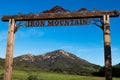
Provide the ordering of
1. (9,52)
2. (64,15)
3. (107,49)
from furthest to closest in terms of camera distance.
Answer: (9,52)
(64,15)
(107,49)

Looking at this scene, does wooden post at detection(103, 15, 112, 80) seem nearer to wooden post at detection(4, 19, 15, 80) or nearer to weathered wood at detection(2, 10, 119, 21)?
weathered wood at detection(2, 10, 119, 21)

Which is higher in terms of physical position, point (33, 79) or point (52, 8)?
point (52, 8)

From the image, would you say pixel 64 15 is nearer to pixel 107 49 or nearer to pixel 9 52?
pixel 107 49

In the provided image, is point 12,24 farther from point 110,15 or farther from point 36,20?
point 110,15

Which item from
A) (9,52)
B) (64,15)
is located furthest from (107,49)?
(9,52)

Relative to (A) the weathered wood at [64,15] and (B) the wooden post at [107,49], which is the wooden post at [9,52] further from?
(B) the wooden post at [107,49]

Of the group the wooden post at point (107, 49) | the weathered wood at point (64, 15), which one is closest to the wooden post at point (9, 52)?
the weathered wood at point (64, 15)

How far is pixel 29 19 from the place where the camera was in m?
13.6

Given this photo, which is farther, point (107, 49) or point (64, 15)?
point (64, 15)

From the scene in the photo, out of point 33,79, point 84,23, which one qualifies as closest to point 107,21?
point 84,23

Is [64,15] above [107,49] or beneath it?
above

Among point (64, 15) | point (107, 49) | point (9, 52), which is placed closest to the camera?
point (107, 49)

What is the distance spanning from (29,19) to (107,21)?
4228 mm

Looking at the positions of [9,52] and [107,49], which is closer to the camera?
[107,49]
